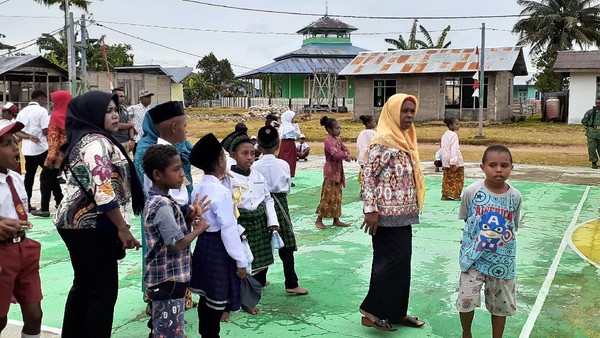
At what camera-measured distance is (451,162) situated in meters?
9.84

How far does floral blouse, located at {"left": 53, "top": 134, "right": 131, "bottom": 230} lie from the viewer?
3.35 meters

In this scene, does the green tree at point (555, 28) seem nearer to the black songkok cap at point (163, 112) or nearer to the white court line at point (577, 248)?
the white court line at point (577, 248)

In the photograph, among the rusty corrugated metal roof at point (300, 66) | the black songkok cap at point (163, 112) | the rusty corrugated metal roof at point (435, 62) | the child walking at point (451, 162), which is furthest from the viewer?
the rusty corrugated metal roof at point (300, 66)

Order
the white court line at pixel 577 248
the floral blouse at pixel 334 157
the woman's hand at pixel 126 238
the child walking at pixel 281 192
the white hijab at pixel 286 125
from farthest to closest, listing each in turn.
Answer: the white hijab at pixel 286 125, the floral blouse at pixel 334 157, the white court line at pixel 577 248, the child walking at pixel 281 192, the woman's hand at pixel 126 238

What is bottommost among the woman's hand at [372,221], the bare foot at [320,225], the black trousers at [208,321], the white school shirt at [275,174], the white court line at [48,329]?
the white court line at [48,329]

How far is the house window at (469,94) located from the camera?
30.3 m

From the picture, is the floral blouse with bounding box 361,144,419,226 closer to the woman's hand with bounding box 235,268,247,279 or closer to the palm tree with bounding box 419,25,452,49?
the woman's hand with bounding box 235,268,247,279

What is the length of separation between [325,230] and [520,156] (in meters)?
11.2

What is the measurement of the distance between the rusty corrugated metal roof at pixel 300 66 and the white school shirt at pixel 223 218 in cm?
4145

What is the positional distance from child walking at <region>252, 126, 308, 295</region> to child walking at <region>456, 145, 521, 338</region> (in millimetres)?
1675

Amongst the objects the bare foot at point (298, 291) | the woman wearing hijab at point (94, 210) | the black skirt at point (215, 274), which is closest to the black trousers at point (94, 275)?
the woman wearing hijab at point (94, 210)

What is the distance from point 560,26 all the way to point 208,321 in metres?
43.3

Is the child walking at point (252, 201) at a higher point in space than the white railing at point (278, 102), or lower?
lower

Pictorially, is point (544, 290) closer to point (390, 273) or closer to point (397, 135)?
point (390, 273)
